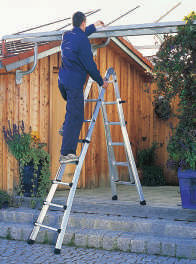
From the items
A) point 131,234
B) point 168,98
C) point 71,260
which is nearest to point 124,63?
point 168,98

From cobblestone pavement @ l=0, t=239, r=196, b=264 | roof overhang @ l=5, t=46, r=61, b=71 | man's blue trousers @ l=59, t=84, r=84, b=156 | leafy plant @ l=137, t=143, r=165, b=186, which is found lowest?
cobblestone pavement @ l=0, t=239, r=196, b=264

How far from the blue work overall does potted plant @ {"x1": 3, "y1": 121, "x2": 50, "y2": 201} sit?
165cm

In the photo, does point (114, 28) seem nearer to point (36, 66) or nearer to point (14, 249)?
point (36, 66)

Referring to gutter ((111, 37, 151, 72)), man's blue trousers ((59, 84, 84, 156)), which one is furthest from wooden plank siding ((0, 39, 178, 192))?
man's blue trousers ((59, 84, 84, 156))

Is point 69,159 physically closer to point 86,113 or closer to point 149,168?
point 86,113

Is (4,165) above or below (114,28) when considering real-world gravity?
below

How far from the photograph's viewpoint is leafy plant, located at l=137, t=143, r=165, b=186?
8781mm

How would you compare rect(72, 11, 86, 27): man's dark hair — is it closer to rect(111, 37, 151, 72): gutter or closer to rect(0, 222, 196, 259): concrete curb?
rect(0, 222, 196, 259): concrete curb

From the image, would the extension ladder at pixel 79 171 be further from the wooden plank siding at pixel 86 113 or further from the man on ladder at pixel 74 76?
the wooden plank siding at pixel 86 113

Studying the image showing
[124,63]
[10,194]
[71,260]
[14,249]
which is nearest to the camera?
[71,260]

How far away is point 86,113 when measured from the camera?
7.84 metres

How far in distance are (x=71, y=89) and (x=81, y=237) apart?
1.88m

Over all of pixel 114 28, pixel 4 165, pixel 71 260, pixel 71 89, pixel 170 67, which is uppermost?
pixel 114 28

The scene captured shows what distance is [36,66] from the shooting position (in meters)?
7.19
